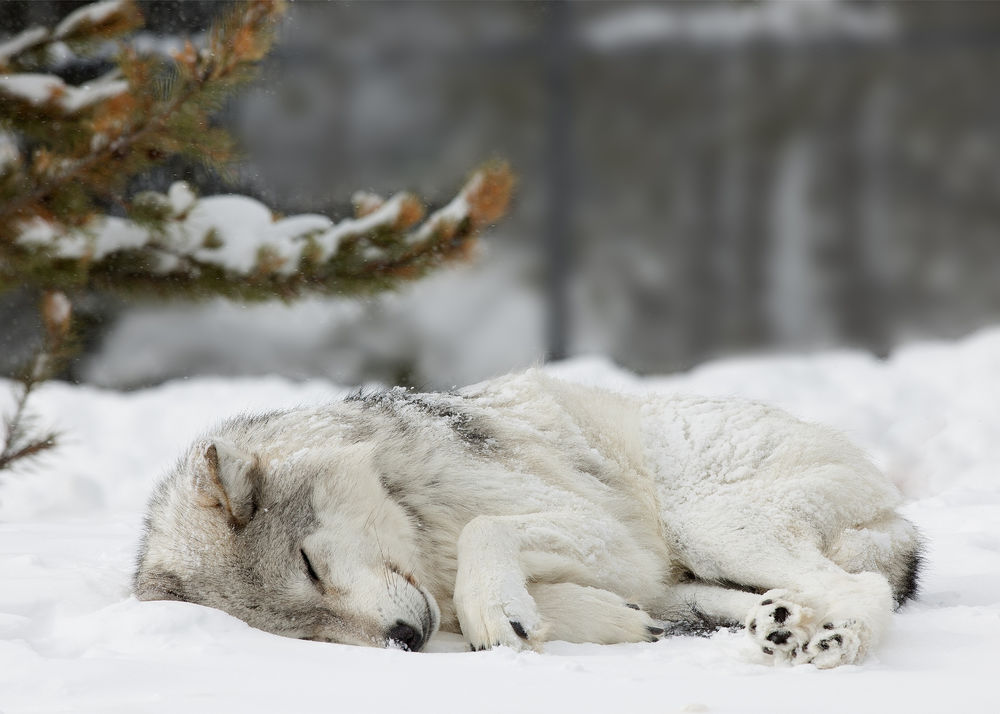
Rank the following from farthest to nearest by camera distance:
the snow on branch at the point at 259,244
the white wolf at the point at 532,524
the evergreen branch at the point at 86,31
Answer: the snow on branch at the point at 259,244 < the evergreen branch at the point at 86,31 < the white wolf at the point at 532,524

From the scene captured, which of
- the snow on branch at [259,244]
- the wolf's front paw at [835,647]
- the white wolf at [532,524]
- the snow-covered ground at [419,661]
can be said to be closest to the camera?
the snow-covered ground at [419,661]

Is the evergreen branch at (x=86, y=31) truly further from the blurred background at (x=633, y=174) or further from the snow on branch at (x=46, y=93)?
the blurred background at (x=633, y=174)

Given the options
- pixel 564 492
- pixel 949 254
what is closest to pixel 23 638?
pixel 564 492

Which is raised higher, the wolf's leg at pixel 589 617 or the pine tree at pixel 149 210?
the pine tree at pixel 149 210

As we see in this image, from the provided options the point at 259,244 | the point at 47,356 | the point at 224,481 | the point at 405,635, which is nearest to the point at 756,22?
the point at 259,244

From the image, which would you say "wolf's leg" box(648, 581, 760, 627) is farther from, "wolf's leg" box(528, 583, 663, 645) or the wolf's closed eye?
the wolf's closed eye

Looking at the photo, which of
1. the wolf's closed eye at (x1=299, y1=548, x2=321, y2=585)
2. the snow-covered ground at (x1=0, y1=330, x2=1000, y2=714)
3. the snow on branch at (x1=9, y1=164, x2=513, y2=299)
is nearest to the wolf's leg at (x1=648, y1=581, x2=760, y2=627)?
the snow-covered ground at (x1=0, y1=330, x2=1000, y2=714)

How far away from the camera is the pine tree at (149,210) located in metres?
3.16

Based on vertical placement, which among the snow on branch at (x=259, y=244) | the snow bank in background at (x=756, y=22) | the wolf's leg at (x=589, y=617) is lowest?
the wolf's leg at (x=589, y=617)

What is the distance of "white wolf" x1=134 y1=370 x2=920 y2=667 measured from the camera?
286cm

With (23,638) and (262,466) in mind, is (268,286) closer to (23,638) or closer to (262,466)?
(262,466)

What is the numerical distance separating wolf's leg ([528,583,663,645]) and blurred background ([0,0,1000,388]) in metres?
4.80

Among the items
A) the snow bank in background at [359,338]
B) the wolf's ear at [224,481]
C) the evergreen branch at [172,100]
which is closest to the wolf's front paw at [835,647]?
the wolf's ear at [224,481]

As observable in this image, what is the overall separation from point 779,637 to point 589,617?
63 cm
